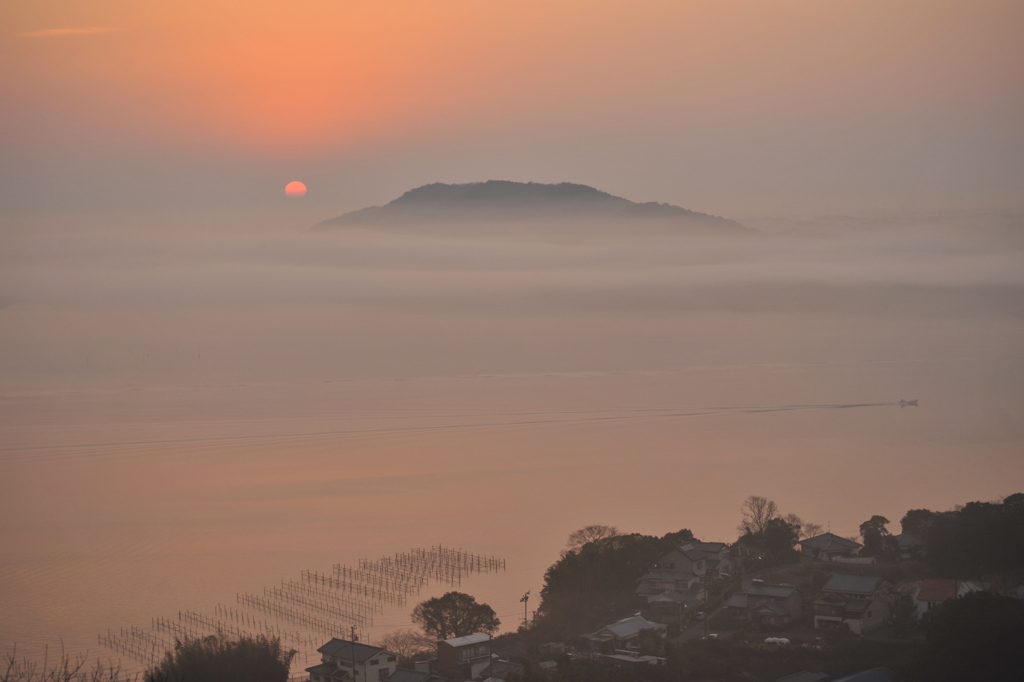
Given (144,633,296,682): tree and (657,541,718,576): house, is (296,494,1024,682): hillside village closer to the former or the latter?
(657,541,718,576): house

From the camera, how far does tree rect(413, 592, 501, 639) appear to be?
5.65 metres

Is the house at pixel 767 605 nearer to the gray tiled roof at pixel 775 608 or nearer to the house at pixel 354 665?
the gray tiled roof at pixel 775 608

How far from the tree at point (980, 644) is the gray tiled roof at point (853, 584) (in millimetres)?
1225

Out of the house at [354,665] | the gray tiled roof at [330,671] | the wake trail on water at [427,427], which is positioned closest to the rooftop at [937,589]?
the house at [354,665]

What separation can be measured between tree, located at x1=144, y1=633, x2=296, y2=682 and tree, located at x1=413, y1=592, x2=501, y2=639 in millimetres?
1030

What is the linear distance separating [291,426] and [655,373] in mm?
11209

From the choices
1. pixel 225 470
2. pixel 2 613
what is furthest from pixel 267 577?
pixel 225 470

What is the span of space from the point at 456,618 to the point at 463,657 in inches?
24.1

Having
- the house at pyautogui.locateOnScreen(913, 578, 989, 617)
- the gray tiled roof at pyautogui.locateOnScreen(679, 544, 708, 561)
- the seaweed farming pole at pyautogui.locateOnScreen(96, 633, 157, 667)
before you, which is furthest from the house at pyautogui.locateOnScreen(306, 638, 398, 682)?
the house at pyautogui.locateOnScreen(913, 578, 989, 617)

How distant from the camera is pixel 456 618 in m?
5.66

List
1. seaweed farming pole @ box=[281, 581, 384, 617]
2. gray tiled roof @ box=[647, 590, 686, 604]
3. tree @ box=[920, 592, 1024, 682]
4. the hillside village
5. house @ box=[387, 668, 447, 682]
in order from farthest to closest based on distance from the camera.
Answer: seaweed farming pole @ box=[281, 581, 384, 617] < gray tiled roof @ box=[647, 590, 686, 604] < house @ box=[387, 668, 447, 682] < the hillside village < tree @ box=[920, 592, 1024, 682]

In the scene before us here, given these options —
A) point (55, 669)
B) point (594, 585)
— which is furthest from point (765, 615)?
point (55, 669)

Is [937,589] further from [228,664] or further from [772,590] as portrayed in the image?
[228,664]

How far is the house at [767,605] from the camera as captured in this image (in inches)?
215
